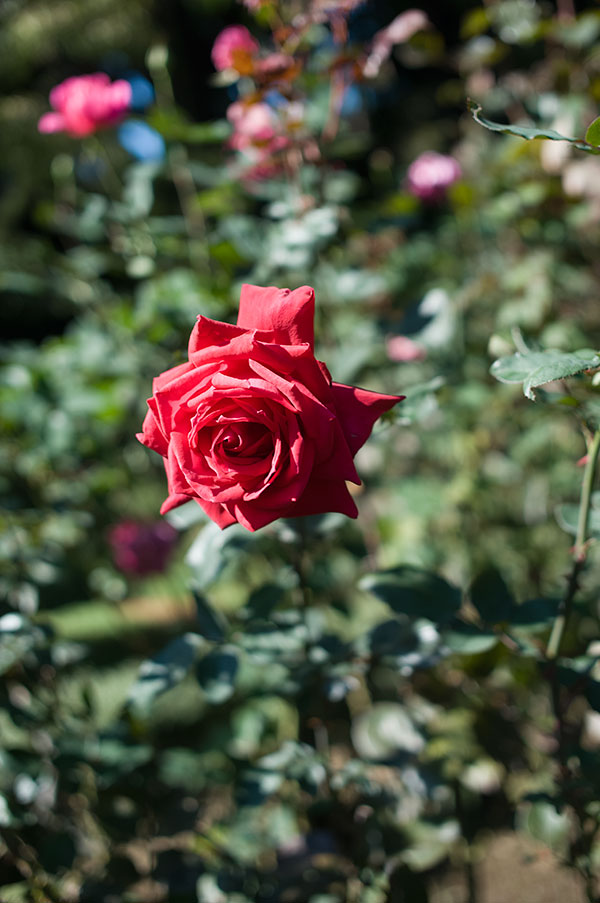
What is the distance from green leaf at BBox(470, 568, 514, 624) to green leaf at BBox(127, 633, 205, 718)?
12.1 inches

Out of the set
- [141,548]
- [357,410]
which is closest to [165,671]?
[357,410]

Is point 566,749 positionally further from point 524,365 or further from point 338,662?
point 524,365

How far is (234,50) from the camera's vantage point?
82cm

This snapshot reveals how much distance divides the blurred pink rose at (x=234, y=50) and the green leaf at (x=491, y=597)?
69 centimetres

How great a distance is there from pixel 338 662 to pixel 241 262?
671mm

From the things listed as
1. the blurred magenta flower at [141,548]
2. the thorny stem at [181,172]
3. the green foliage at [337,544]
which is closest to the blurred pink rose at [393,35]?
the green foliage at [337,544]

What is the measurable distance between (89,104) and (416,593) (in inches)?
43.9

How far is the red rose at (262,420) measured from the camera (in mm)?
467

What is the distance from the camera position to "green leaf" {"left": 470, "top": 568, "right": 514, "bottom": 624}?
696 mm

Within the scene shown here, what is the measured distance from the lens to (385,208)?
120cm

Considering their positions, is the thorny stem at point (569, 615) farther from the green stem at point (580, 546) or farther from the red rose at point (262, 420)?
the red rose at point (262, 420)

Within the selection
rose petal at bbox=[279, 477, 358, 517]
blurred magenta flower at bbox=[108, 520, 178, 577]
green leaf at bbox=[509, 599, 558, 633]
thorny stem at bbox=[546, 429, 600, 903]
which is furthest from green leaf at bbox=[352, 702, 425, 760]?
blurred magenta flower at bbox=[108, 520, 178, 577]

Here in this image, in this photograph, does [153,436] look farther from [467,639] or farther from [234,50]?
[234,50]

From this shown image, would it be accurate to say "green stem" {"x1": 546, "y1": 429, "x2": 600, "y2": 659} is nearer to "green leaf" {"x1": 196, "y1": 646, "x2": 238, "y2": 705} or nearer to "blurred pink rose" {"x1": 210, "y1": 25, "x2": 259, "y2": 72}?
"green leaf" {"x1": 196, "y1": 646, "x2": 238, "y2": 705}
